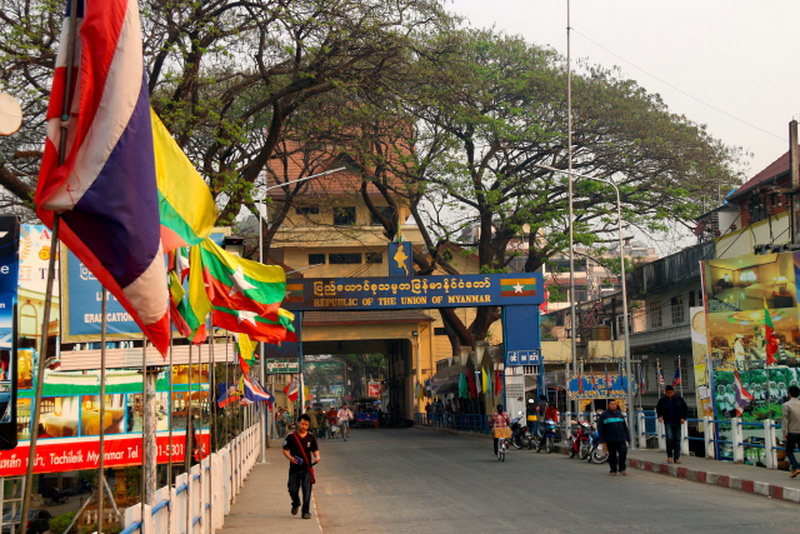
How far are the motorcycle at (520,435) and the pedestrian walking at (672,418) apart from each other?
9533 mm

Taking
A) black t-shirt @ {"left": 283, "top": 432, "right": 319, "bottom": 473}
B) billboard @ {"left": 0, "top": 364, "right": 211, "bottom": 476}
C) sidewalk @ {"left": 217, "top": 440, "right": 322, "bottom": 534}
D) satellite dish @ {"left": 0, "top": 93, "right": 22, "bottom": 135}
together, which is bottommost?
sidewalk @ {"left": 217, "top": 440, "right": 322, "bottom": 534}

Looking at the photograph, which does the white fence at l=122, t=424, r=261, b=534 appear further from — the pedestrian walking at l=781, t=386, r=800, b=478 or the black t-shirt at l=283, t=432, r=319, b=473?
the pedestrian walking at l=781, t=386, r=800, b=478

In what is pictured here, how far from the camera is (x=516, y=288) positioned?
3322 centimetres

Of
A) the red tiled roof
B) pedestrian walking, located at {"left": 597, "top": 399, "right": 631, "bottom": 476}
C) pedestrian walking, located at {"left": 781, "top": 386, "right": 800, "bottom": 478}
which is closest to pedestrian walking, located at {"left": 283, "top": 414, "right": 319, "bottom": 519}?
pedestrian walking, located at {"left": 597, "top": 399, "right": 631, "bottom": 476}

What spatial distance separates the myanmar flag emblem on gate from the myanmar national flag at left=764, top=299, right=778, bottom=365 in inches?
461

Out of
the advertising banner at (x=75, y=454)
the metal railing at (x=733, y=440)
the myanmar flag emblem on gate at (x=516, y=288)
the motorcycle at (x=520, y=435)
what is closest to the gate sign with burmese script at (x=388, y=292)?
the myanmar flag emblem on gate at (x=516, y=288)

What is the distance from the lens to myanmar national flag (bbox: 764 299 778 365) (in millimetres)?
21969

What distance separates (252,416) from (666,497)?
719 inches

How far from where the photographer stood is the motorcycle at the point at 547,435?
2802 cm

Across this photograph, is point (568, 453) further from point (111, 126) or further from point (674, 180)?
point (111, 126)

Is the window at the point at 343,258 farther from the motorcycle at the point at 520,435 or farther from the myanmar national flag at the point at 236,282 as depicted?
the myanmar national flag at the point at 236,282

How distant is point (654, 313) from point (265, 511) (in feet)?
122

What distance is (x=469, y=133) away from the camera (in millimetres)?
40375

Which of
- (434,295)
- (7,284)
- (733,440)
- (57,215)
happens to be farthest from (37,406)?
(434,295)
